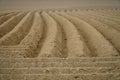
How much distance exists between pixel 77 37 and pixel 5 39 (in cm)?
167

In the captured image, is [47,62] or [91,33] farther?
[91,33]

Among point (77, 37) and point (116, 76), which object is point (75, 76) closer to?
point (116, 76)

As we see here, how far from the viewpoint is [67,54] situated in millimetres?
4297

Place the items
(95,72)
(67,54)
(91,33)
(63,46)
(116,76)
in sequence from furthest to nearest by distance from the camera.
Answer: (91,33), (63,46), (67,54), (95,72), (116,76)

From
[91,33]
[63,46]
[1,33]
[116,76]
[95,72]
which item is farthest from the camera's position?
[1,33]

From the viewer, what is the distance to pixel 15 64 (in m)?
2.81

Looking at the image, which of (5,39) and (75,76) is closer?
(75,76)

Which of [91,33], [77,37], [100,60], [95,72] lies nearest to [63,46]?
[77,37]

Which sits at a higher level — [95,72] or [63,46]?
[95,72]

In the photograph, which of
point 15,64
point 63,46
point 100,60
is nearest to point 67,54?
point 63,46

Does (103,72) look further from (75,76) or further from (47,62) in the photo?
(47,62)

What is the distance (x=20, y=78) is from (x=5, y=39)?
2651mm

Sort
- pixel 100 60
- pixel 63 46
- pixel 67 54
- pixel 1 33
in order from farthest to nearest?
pixel 1 33, pixel 63 46, pixel 67 54, pixel 100 60

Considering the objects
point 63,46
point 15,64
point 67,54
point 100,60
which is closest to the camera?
point 15,64
